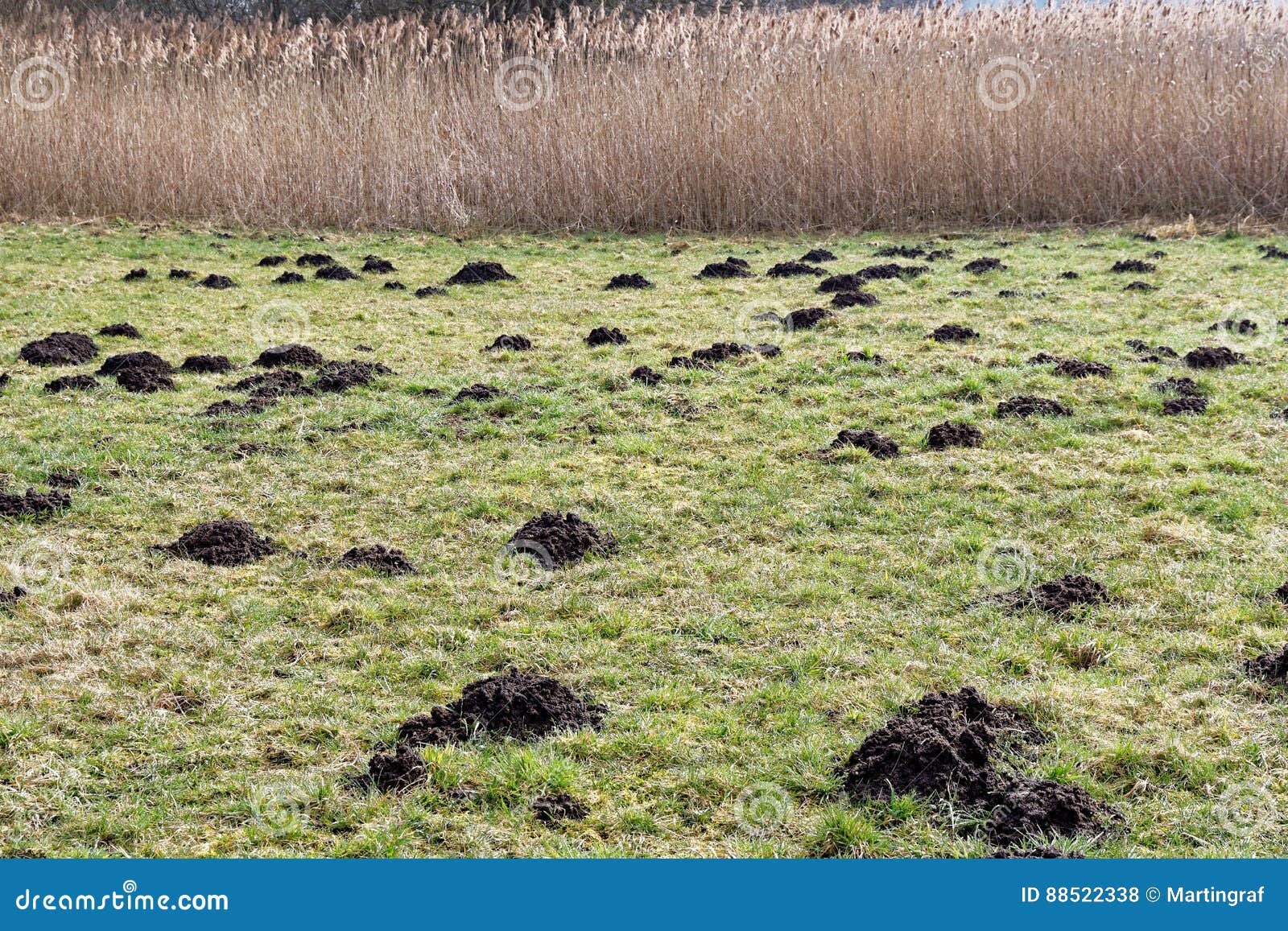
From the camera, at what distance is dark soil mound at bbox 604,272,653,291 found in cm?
904

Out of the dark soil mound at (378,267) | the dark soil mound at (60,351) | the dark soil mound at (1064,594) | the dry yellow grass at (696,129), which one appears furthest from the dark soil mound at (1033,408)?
the dry yellow grass at (696,129)

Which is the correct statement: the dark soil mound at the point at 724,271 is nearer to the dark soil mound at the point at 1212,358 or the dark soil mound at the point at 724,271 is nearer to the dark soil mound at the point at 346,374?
the dark soil mound at the point at 346,374

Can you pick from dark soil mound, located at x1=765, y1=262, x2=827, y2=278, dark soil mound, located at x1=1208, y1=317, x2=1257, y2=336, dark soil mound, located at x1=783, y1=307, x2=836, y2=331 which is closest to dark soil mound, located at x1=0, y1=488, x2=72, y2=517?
dark soil mound, located at x1=783, y1=307, x2=836, y2=331

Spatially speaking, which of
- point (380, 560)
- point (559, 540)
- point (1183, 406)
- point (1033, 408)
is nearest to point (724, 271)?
point (1033, 408)

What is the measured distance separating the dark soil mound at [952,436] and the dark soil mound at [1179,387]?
1.20 metres

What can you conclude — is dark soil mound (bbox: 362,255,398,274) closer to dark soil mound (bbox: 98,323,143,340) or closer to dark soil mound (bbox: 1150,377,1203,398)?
dark soil mound (bbox: 98,323,143,340)

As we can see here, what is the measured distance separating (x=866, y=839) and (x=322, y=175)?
10.3 m

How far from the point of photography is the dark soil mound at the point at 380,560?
418 centimetres

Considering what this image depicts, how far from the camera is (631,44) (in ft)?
40.8

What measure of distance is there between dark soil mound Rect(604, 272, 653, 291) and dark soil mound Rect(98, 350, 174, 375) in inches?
132

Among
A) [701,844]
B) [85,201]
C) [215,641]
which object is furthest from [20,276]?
[701,844]

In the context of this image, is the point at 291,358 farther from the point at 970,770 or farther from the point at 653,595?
the point at 970,770

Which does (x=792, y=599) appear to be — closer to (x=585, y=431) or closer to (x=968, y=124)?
(x=585, y=431)

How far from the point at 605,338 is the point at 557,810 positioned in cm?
477
